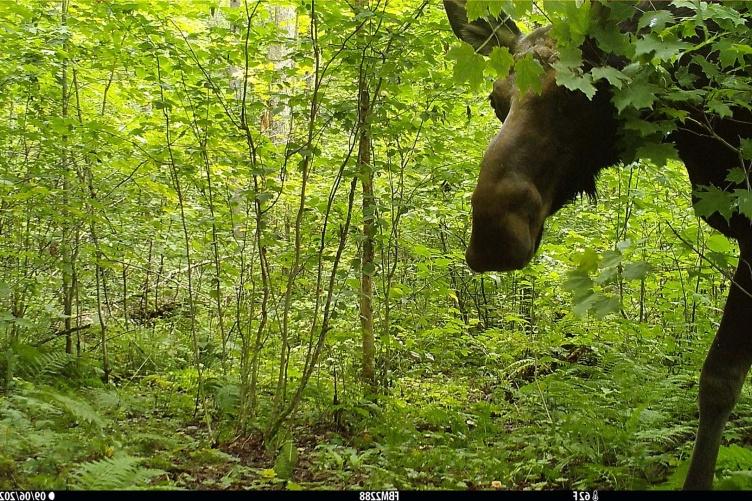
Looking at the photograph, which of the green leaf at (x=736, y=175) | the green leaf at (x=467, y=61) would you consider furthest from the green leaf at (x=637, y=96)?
the green leaf at (x=736, y=175)

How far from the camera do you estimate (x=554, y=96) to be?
3.06 m

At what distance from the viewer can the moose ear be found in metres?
3.43

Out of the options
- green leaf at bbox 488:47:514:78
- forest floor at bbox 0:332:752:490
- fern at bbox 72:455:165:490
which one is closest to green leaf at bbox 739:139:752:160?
green leaf at bbox 488:47:514:78

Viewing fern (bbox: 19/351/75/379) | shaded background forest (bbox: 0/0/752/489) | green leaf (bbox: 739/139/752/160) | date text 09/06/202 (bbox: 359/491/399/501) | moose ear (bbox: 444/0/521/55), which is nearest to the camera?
green leaf (bbox: 739/139/752/160)

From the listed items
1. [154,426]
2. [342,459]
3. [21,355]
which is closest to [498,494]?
[342,459]

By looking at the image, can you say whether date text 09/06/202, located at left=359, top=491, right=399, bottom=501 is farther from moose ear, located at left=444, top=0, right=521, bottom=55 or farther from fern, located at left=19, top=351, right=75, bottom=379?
fern, located at left=19, top=351, right=75, bottom=379

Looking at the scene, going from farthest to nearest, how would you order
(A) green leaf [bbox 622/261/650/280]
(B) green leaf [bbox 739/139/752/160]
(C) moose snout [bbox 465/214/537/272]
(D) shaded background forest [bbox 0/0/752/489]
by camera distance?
(D) shaded background forest [bbox 0/0/752/489]
(C) moose snout [bbox 465/214/537/272]
(B) green leaf [bbox 739/139/752/160]
(A) green leaf [bbox 622/261/650/280]

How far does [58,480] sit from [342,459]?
1.66 m

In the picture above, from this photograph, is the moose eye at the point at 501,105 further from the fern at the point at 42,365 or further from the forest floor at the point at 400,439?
the fern at the point at 42,365

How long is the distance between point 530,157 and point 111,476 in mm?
2564

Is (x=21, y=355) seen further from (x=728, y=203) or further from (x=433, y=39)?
(x=728, y=203)

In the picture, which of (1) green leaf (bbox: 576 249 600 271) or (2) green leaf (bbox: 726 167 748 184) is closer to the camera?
(1) green leaf (bbox: 576 249 600 271)

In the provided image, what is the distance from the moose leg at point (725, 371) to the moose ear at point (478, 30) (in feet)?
5.78

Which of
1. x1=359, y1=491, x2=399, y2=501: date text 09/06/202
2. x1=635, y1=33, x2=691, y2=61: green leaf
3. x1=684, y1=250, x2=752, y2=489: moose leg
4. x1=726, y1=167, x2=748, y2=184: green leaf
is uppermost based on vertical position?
x1=635, y1=33, x2=691, y2=61: green leaf
